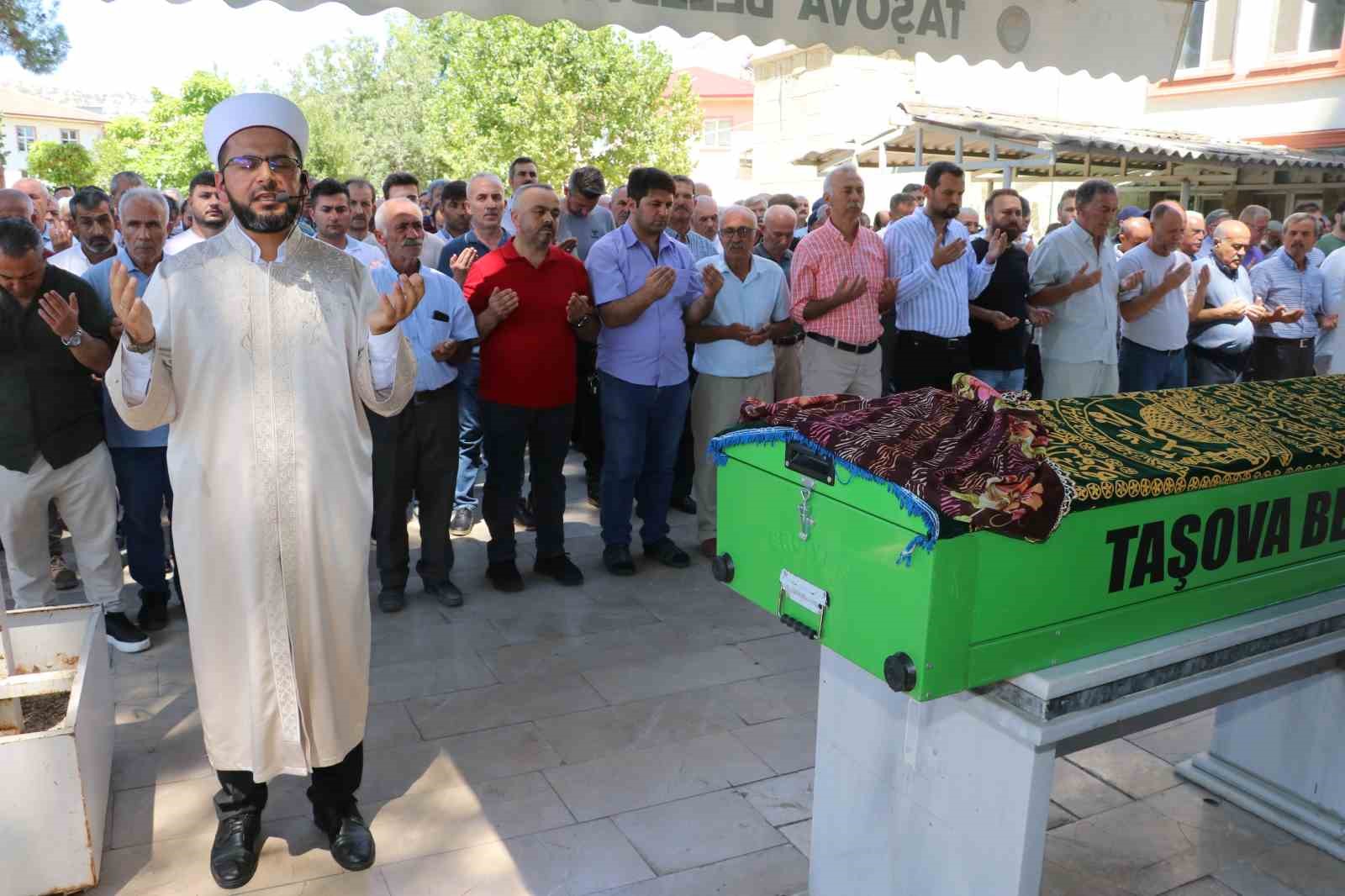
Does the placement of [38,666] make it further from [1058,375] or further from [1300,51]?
[1300,51]

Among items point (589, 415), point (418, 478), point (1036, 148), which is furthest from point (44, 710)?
point (1036, 148)

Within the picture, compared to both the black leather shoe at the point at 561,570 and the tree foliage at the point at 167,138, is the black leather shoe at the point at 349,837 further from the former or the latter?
the tree foliage at the point at 167,138

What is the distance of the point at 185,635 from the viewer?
4.57 m

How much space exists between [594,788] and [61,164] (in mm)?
38113

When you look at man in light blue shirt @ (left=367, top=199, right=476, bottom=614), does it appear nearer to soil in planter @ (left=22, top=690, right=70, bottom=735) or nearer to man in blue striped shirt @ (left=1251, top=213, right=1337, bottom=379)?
soil in planter @ (left=22, top=690, right=70, bottom=735)

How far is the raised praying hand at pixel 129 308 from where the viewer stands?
7.93ft

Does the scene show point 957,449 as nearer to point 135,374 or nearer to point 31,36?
point 135,374

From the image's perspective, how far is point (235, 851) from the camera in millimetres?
2922

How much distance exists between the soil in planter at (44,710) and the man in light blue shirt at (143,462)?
1.35 meters

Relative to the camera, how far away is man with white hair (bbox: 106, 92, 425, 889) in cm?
270

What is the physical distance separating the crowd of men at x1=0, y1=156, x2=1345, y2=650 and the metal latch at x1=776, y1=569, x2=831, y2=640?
233 centimetres

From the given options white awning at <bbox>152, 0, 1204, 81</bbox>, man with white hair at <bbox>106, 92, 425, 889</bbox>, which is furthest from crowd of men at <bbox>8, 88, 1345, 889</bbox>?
white awning at <bbox>152, 0, 1204, 81</bbox>

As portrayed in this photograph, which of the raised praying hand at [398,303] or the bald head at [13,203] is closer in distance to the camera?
the raised praying hand at [398,303]

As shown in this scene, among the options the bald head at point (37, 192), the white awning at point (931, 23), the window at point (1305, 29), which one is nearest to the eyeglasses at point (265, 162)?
the white awning at point (931, 23)
